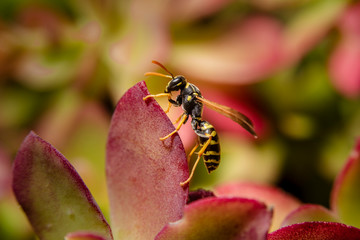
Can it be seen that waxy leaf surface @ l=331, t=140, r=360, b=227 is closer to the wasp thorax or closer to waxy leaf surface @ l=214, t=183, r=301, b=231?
waxy leaf surface @ l=214, t=183, r=301, b=231

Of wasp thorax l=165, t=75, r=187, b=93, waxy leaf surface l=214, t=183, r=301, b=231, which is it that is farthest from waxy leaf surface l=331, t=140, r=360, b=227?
wasp thorax l=165, t=75, r=187, b=93

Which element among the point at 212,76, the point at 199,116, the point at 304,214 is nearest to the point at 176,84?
the point at 199,116

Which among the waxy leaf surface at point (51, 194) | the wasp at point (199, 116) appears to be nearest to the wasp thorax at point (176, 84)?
the wasp at point (199, 116)

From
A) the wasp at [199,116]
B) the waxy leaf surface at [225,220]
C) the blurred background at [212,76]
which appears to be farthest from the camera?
the blurred background at [212,76]

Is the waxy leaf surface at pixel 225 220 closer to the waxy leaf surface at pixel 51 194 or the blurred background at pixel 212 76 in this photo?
the waxy leaf surface at pixel 51 194

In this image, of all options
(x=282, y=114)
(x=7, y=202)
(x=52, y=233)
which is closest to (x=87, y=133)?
(x=7, y=202)

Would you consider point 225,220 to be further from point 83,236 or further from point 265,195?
point 265,195
